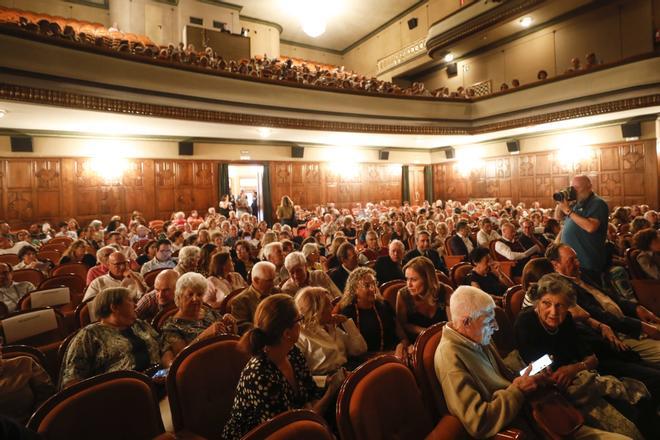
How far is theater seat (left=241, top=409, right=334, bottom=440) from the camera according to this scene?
1202 millimetres

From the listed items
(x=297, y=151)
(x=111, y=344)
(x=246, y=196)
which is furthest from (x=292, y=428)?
(x=297, y=151)

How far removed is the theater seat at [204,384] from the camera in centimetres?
181

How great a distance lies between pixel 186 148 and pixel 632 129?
1355cm

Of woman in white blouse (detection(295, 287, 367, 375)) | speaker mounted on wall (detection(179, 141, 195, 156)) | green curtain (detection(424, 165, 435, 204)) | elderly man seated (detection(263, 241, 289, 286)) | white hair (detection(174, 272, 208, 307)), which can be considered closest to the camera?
woman in white blouse (detection(295, 287, 367, 375))

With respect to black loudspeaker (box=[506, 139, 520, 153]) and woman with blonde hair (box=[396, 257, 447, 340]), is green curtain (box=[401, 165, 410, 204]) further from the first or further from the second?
woman with blonde hair (box=[396, 257, 447, 340])

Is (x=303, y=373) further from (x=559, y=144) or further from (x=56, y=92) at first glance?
(x=559, y=144)

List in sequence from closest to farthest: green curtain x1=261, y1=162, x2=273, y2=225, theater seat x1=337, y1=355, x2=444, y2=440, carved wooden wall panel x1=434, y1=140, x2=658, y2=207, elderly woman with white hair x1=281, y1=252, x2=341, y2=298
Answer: theater seat x1=337, y1=355, x2=444, y2=440
elderly woman with white hair x1=281, y1=252, x2=341, y2=298
carved wooden wall panel x1=434, y1=140, x2=658, y2=207
green curtain x1=261, y1=162, x2=273, y2=225

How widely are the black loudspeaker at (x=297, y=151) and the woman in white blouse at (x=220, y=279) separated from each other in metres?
10.5

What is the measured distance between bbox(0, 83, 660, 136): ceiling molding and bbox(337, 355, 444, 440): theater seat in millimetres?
7420

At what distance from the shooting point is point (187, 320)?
2629 mm

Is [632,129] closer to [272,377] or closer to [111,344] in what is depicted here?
[272,377]

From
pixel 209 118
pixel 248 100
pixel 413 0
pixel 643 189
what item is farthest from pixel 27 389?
pixel 413 0

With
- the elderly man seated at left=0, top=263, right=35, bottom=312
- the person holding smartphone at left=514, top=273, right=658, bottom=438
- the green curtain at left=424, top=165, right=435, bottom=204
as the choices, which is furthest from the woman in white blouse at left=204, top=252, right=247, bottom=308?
the green curtain at left=424, top=165, right=435, bottom=204

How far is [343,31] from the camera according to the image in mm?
18234
